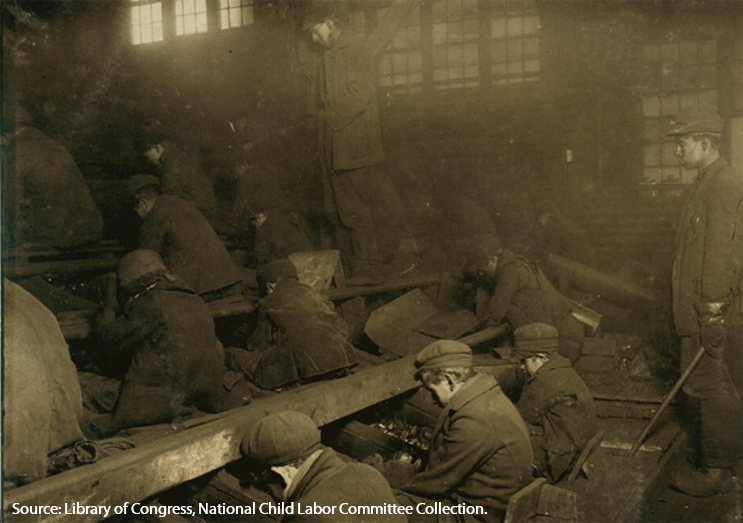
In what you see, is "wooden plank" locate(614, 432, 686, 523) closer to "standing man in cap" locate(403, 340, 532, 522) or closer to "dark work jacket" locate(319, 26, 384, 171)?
"standing man in cap" locate(403, 340, 532, 522)

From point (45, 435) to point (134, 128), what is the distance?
20.7 ft

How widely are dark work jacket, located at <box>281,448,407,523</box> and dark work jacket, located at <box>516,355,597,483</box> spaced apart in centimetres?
211

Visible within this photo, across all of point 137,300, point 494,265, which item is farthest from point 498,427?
point 494,265

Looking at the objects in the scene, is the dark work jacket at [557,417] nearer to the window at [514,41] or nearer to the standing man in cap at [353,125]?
the standing man in cap at [353,125]

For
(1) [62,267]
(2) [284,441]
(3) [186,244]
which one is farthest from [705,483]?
(1) [62,267]

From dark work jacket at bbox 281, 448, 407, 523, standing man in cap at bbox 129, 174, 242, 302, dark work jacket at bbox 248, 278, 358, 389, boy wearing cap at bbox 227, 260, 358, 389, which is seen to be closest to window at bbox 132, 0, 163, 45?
standing man in cap at bbox 129, 174, 242, 302

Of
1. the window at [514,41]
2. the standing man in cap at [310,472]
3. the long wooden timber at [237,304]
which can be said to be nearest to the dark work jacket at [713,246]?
the long wooden timber at [237,304]

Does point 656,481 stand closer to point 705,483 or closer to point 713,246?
point 705,483

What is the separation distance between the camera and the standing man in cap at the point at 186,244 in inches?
247

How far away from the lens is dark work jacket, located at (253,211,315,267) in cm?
722

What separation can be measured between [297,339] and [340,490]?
8.67ft

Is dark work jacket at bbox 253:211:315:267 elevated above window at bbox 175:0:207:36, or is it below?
below

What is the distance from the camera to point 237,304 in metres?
6.28

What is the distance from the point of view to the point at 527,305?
6648 mm
